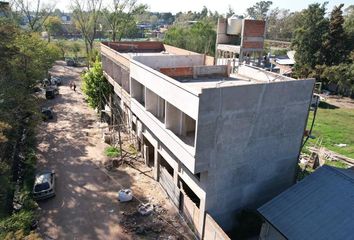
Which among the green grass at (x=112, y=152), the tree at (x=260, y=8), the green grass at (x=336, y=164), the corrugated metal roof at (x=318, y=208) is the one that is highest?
the tree at (x=260, y=8)

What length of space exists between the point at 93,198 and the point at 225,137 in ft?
33.5

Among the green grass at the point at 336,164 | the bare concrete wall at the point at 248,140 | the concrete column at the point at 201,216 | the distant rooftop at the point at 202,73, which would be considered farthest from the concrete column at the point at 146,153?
the green grass at the point at 336,164

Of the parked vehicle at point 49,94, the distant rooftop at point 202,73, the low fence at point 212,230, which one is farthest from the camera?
the parked vehicle at point 49,94

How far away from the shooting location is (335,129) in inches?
1312

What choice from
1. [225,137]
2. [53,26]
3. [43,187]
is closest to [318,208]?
[225,137]

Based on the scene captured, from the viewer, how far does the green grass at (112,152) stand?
2478 centimetres

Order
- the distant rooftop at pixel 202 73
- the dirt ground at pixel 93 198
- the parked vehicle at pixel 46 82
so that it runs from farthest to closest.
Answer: the parked vehicle at pixel 46 82, the distant rooftop at pixel 202 73, the dirt ground at pixel 93 198

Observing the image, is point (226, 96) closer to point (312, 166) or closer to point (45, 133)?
point (312, 166)

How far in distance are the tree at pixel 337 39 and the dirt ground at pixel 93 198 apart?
1615 inches

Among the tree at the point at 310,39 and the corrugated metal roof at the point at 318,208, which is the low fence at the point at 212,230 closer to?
the corrugated metal roof at the point at 318,208

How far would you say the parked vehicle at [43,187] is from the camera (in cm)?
1842

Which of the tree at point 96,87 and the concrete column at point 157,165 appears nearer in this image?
the concrete column at point 157,165

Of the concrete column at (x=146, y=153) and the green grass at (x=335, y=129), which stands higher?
the concrete column at (x=146, y=153)

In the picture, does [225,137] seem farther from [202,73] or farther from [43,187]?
[43,187]
